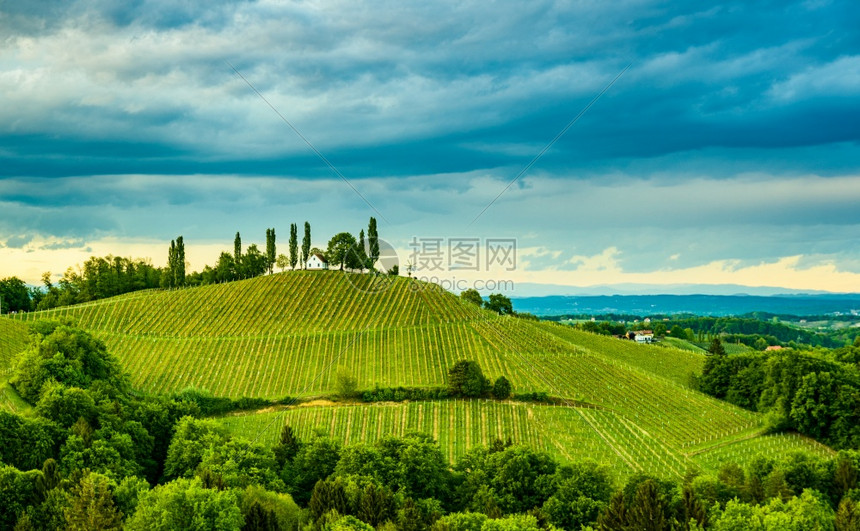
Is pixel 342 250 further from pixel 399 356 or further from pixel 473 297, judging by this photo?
pixel 399 356

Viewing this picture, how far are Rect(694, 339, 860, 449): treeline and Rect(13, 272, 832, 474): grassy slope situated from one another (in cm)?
484

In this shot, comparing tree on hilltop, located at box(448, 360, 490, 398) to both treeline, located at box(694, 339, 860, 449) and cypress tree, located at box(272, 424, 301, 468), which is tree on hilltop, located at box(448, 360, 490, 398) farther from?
treeline, located at box(694, 339, 860, 449)

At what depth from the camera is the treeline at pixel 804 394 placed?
92.6 m

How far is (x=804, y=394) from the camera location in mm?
95562

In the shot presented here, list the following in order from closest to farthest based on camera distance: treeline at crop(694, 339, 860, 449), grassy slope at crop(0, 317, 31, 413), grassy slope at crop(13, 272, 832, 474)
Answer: grassy slope at crop(0, 317, 31, 413) < grassy slope at crop(13, 272, 832, 474) < treeline at crop(694, 339, 860, 449)

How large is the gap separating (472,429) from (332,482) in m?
33.6

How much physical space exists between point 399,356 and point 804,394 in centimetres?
6160

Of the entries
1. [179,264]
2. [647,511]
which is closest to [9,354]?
[179,264]

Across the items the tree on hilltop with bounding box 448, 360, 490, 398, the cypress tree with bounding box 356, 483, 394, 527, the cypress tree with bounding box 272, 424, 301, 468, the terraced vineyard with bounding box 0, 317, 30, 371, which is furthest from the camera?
the terraced vineyard with bounding box 0, 317, 30, 371

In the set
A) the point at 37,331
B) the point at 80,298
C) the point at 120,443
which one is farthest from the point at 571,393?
the point at 80,298

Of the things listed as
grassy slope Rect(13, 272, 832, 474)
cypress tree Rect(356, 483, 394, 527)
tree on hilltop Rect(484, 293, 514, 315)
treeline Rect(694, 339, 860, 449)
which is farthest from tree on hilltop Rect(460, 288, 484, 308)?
cypress tree Rect(356, 483, 394, 527)

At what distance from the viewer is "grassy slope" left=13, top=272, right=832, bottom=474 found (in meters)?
88.3

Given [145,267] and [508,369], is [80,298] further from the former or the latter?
[508,369]

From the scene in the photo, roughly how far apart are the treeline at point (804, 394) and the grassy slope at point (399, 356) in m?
4.84
